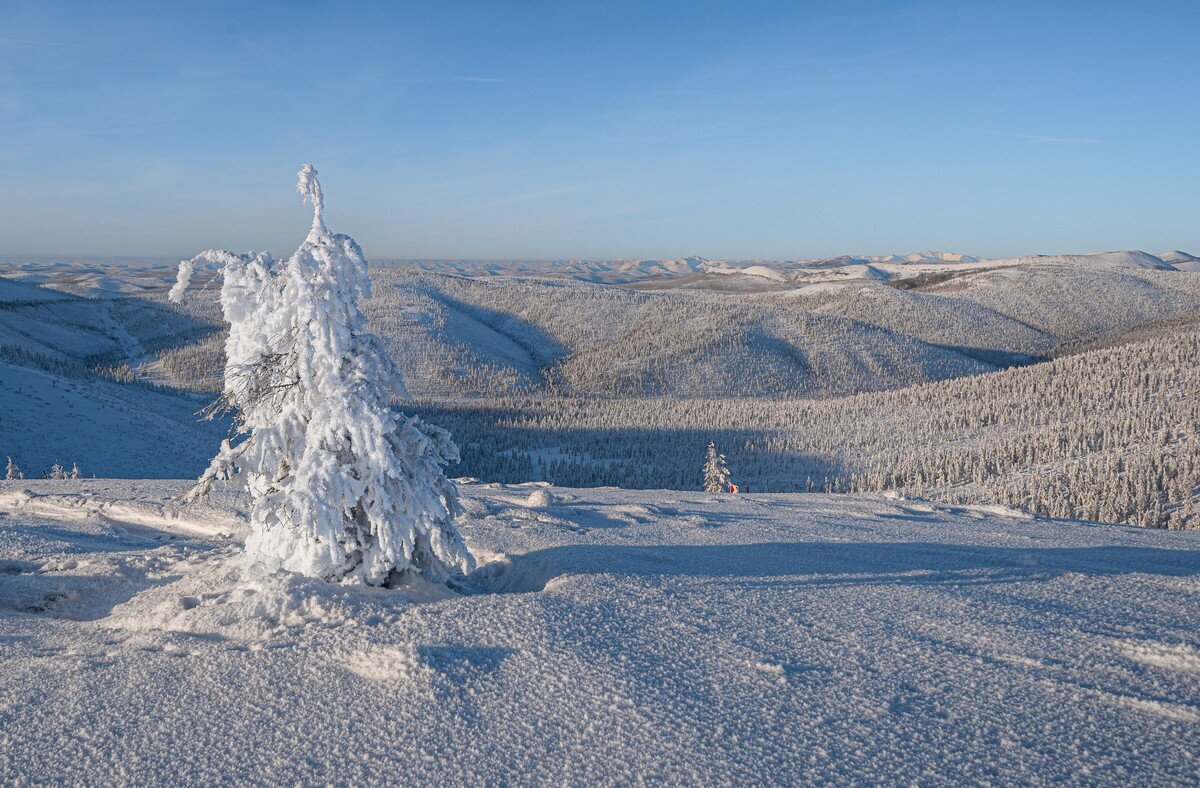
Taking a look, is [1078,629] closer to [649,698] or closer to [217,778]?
[649,698]

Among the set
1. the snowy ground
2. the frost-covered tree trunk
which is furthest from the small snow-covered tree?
the frost-covered tree trunk

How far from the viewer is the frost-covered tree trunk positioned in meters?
9.69

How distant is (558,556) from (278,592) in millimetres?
4576

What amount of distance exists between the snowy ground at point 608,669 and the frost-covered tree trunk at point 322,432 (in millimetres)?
767

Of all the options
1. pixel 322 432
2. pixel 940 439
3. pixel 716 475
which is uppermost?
pixel 322 432

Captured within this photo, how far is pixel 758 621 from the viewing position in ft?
30.8

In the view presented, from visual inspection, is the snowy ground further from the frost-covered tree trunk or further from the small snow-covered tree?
the small snow-covered tree

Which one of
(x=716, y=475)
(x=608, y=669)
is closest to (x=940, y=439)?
(x=716, y=475)

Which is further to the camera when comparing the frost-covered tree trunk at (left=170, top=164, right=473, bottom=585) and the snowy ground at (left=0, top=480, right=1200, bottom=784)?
the frost-covered tree trunk at (left=170, top=164, right=473, bottom=585)

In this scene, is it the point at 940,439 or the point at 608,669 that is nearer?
the point at 608,669

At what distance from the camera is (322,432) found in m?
9.83

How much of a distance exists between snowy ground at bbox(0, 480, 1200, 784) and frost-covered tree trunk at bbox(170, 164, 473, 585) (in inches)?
30.2

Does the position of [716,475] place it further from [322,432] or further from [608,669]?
[608,669]

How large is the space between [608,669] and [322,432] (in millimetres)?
5227
